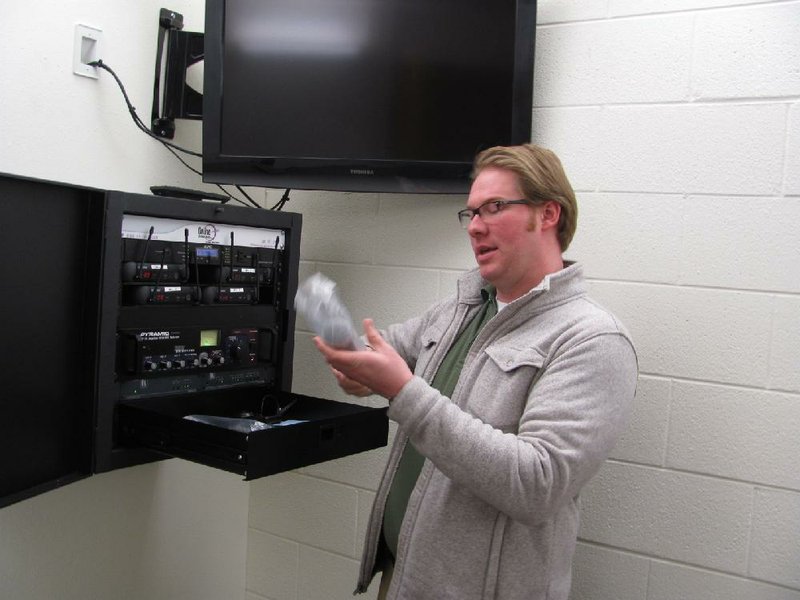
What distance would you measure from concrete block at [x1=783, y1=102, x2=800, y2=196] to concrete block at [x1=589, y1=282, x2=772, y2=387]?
0.25 meters

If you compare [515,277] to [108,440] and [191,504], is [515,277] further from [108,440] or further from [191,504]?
[191,504]

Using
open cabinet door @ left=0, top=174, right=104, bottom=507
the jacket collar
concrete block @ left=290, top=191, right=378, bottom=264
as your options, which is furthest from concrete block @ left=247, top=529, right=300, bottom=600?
the jacket collar

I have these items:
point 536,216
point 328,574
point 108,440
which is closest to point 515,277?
point 536,216

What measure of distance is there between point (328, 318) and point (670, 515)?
1.04 metres

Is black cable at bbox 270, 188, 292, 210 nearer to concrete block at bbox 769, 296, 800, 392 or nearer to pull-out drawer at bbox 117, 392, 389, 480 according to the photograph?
A: pull-out drawer at bbox 117, 392, 389, 480

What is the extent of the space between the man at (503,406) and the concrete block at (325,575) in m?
0.69

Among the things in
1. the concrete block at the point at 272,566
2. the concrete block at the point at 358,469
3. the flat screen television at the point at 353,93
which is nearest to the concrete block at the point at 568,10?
the flat screen television at the point at 353,93

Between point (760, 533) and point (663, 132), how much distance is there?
0.94m

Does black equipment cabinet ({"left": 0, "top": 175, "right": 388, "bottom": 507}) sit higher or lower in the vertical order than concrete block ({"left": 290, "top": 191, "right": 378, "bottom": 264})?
lower

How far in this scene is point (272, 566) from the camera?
2570 mm

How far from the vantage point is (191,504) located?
2422 mm

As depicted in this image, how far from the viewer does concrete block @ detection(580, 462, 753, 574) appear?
180 centimetres

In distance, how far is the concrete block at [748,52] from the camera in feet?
5.66

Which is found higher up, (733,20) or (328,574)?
(733,20)
